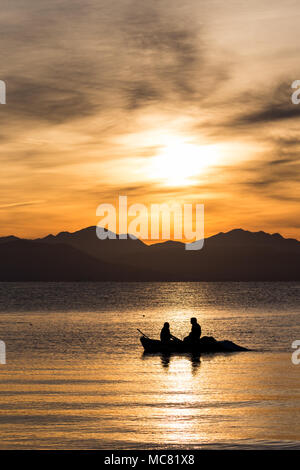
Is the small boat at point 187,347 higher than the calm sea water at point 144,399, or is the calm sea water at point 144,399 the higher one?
the small boat at point 187,347

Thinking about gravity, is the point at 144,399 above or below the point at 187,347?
below

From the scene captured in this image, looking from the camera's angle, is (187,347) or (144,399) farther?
(187,347)

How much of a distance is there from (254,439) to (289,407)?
490cm

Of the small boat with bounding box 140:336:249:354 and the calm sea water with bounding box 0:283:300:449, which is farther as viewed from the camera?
the small boat with bounding box 140:336:249:354

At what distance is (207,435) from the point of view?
19391 millimetres

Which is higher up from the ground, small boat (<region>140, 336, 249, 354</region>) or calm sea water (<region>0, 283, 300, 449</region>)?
small boat (<region>140, 336, 249, 354</region>)

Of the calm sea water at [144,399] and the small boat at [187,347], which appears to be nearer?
the calm sea water at [144,399]
